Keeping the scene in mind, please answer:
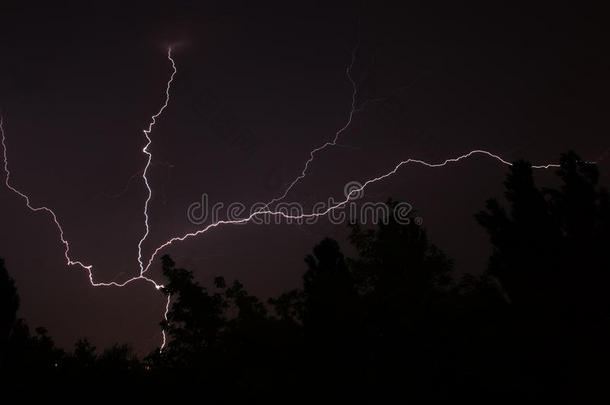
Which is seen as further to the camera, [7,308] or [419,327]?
[7,308]

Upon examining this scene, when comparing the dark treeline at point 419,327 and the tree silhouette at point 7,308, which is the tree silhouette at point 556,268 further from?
the tree silhouette at point 7,308

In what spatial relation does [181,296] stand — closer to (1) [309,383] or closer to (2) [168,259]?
(2) [168,259]

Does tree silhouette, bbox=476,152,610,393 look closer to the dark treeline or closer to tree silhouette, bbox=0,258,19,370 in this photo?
the dark treeline

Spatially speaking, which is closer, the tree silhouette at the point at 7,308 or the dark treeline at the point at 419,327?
the dark treeline at the point at 419,327

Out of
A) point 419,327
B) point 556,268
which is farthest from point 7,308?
point 556,268

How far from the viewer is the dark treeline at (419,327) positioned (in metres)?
5.41

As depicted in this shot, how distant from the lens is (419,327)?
5.59 meters

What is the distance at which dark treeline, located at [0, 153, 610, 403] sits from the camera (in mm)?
5414

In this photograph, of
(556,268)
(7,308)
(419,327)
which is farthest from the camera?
(7,308)

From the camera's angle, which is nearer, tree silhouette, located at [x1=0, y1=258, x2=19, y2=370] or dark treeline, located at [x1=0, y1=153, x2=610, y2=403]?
dark treeline, located at [x1=0, y1=153, x2=610, y2=403]

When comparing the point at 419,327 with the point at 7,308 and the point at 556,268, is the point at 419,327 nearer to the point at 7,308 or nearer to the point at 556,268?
the point at 556,268

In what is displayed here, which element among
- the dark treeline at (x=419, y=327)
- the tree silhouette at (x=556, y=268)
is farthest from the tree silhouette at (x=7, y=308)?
the tree silhouette at (x=556, y=268)

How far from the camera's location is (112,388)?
877 centimetres

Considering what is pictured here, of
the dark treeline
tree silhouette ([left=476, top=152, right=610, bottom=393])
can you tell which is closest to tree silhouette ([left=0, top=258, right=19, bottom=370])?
the dark treeline
